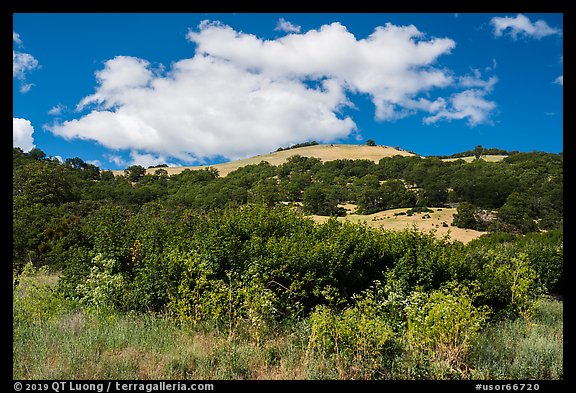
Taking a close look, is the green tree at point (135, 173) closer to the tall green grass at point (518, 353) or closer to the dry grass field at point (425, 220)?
the dry grass field at point (425, 220)

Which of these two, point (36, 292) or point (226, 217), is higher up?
point (226, 217)

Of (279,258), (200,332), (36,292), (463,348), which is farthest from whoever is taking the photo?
(36,292)

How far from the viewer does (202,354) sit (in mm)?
5156

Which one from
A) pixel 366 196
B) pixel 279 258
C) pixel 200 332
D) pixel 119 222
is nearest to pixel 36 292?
pixel 119 222

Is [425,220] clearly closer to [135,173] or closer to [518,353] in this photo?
[518,353]

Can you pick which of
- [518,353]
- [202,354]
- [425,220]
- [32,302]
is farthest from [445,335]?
[425,220]

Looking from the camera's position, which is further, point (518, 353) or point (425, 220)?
point (425, 220)

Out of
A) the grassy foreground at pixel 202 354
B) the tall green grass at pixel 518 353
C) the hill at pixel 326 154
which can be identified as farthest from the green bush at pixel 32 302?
the hill at pixel 326 154

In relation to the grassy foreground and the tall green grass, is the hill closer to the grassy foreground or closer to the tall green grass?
the grassy foreground

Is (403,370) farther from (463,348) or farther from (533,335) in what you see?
(533,335)

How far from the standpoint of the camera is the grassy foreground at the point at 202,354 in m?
4.75

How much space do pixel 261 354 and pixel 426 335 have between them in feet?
7.74
